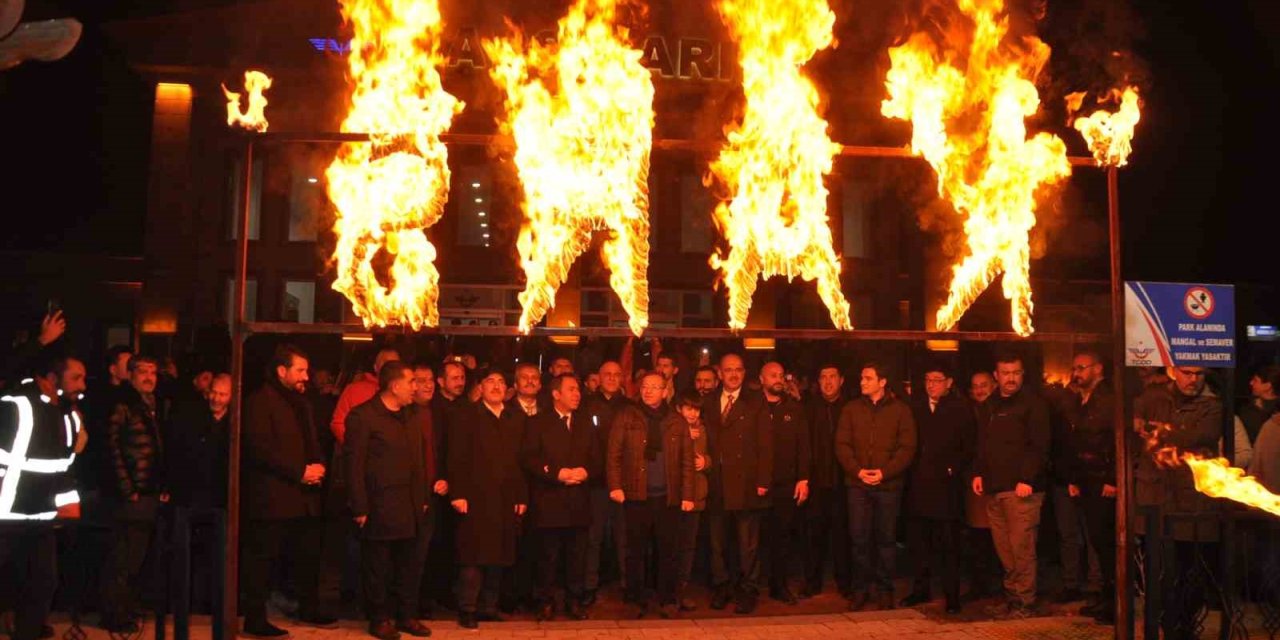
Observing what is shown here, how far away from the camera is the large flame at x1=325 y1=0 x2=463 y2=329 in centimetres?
707

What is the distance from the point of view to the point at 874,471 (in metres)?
8.25

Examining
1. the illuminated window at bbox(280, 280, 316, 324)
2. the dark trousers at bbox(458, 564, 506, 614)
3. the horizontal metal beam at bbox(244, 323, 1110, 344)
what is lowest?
the dark trousers at bbox(458, 564, 506, 614)

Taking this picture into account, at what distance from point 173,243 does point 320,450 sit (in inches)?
493

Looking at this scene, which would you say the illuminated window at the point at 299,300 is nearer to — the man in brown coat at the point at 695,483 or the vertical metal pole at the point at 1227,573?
the man in brown coat at the point at 695,483

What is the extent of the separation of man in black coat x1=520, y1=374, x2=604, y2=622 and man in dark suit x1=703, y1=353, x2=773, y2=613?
1.12 meters

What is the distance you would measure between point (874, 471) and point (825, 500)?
2.94 feet

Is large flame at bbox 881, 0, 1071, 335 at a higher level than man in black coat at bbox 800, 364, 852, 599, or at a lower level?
higher

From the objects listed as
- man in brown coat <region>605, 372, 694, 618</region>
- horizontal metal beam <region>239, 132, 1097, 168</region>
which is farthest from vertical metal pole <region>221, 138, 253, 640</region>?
man in brown coat <region>605, 372, 694, 618</region>

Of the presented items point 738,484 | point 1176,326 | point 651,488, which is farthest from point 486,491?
point 1176,326

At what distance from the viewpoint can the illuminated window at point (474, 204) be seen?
1903cm

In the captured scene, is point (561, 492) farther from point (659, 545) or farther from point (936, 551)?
point (936, 551)

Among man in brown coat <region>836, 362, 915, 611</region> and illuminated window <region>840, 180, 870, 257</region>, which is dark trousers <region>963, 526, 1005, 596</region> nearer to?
man in brown coat <region>836, 362, 915, 611</region>

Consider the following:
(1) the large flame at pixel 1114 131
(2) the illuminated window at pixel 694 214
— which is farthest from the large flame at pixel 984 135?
(2) the illuminated window at pixel 694 214

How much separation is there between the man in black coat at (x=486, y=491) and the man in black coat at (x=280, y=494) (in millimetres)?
1102
